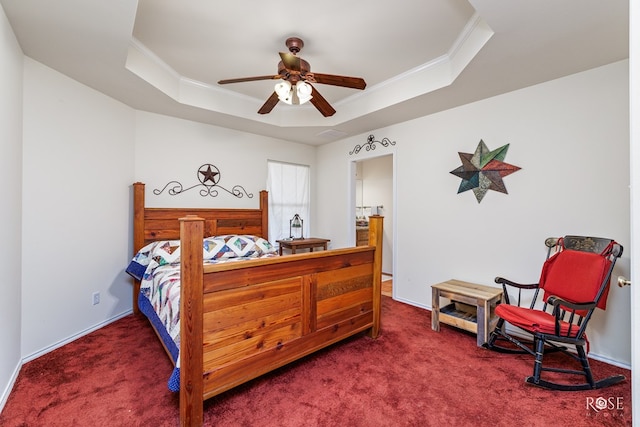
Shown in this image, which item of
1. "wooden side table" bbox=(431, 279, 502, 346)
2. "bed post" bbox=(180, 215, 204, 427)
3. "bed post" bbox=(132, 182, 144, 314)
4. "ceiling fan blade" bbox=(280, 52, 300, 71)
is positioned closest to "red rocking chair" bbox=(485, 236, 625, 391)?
"wooden side table" bbox=(431, 279, 502, 346)

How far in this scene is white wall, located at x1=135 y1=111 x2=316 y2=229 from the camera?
343 centimetres

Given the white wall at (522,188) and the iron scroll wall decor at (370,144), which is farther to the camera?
the iron scroll wall decor at (370,144)

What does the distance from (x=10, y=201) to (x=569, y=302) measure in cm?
382

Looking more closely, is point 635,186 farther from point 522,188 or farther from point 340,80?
point 522,188

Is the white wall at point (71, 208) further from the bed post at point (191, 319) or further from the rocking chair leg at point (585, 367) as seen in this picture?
the rocking chair leg at point (585, 367)

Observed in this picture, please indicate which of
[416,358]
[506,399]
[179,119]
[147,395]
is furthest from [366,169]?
→ [147,395]

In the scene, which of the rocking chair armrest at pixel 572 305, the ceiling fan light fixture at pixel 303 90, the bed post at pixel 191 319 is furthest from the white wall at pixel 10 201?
the rocking chair armrest at pixel 572 305

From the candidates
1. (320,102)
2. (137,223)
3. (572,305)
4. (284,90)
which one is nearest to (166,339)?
(137,223)

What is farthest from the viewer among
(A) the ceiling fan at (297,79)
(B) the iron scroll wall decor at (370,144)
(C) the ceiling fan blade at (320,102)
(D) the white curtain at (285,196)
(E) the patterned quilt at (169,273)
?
(D) the white curtain at (285,196)

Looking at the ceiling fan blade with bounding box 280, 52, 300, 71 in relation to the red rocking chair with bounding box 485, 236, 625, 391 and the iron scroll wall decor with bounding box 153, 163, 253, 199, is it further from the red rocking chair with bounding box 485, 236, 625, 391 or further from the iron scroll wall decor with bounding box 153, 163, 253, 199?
the red rocking chair with bounding box 485, 236, 625, 391

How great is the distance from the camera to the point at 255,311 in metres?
1.89

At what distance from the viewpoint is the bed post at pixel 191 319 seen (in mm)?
1569

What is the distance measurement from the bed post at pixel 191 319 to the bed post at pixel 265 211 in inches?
103

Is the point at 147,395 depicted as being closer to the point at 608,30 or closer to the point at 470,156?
the point at 470,156
